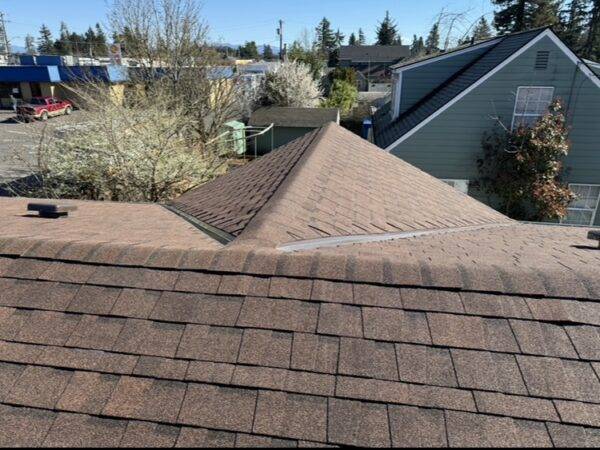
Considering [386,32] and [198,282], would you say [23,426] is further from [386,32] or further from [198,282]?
[386,32]

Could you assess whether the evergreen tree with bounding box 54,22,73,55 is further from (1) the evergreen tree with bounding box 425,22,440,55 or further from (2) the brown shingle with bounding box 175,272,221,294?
(2) the brown shingle with bounding box 175,272,221,294

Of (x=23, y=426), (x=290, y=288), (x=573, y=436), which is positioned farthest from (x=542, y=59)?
(x=23, y=426)

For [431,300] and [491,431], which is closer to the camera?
[491,431]

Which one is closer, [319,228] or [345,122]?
[319,228]

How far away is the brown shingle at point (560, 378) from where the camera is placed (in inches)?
85.0

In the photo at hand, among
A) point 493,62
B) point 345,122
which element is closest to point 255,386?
point 493,62

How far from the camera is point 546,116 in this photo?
40.7 ft

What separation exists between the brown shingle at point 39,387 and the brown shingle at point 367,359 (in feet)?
5.12

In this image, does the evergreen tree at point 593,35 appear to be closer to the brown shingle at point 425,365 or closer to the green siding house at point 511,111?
the green siding house at point 511,111

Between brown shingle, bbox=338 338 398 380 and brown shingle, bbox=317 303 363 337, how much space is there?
2.5 inches

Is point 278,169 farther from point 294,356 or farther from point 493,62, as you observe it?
point 493,62

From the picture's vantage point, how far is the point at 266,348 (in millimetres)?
2383

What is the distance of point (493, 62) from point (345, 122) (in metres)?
17.8

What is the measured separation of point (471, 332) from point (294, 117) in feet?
76.3
